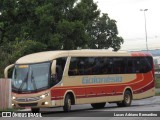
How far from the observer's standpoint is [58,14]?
A: 43906 millimetres

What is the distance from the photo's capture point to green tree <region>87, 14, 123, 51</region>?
86.9 metres

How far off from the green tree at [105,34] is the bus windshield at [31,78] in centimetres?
6320

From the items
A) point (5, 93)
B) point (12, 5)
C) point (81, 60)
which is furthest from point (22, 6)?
point (81, 60)

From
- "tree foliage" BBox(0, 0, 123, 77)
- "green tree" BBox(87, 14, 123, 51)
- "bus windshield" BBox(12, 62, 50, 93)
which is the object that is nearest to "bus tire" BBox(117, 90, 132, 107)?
"bus windshield" BBox(12, 62, 50, 93)

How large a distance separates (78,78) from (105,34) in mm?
63357

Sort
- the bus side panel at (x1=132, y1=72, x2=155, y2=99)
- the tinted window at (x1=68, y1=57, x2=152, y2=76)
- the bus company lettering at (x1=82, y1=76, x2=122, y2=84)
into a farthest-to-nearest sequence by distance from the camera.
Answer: the bus side panel at (x1=132, y1=72, x2=155, y2=99) → the bus company lettering at (x1=82, y1=76, x2=122, y2=84) → the tinted window at (x1=68, y1=57, x2=152, y2=76)

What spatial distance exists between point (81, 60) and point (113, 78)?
10.4 feet

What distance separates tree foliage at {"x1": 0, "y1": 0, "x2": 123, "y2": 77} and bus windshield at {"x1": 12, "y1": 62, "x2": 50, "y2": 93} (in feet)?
52.9

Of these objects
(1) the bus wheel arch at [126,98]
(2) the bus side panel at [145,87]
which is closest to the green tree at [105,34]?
(2) the bus side panel at [145,87]

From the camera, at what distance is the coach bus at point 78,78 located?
22.8 metres

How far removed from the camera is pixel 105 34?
87.8m

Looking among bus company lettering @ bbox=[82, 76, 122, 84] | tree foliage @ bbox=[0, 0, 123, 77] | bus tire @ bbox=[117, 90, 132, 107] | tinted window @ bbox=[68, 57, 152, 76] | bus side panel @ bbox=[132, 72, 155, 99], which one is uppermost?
tree foliage @ bbox=[0, 0, 123, 77]

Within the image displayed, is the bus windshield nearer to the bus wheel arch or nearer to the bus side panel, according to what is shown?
the bus wheel arch

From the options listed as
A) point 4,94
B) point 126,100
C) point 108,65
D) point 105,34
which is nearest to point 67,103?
point 108,65
